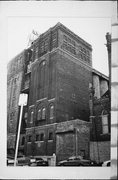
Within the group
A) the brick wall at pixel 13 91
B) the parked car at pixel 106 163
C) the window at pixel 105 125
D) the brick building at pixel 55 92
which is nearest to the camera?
the parked car at pixel 106 163

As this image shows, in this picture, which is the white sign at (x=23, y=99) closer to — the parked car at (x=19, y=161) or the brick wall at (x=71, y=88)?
the brick wall at (x=71, y=88)

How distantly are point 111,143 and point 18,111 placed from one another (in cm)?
144

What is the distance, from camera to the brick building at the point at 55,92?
2971mm

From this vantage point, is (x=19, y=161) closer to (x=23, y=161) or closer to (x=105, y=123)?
(x=23, y=161)

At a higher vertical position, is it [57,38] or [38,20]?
[38,20]

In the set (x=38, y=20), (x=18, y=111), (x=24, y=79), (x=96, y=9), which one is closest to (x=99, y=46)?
(x=96, y=9)

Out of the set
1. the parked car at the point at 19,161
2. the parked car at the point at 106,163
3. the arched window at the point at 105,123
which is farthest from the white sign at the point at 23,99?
the parked car at the point at 106,163

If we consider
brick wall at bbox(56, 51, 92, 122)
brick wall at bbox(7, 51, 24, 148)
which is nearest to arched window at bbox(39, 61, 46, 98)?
brick wall at bbox(56, 51, 92, 122)

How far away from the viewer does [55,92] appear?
313 centimetres

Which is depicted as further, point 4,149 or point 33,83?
point 33,83

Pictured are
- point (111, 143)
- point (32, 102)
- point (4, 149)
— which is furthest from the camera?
point (32, 102)

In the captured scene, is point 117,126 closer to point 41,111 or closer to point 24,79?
point 41,111

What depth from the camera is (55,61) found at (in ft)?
10.6

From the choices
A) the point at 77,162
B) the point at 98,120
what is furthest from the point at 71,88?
the point at 77,162
